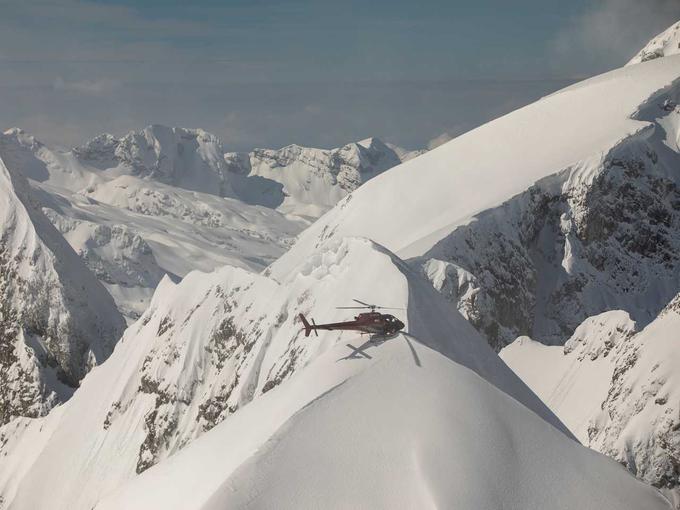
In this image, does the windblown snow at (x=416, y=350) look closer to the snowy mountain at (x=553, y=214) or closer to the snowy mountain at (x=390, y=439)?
the snowy mountain at (x=390, y=439)

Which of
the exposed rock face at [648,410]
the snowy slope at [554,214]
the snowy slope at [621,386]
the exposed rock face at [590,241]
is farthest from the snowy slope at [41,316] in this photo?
the exposed rock face at [648,410]

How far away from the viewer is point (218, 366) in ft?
302

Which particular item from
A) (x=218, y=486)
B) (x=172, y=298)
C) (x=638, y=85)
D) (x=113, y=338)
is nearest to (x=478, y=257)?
(x=172, y=298)

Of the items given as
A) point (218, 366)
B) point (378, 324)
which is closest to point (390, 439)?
point (378, 324)

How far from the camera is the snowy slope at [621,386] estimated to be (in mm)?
65562

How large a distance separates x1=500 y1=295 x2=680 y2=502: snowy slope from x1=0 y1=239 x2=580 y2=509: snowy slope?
11.9m

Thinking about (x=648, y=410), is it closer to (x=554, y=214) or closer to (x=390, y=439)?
(x=390, y=439)

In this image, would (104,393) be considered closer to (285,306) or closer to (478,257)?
(285,306)

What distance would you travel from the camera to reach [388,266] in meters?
68.4

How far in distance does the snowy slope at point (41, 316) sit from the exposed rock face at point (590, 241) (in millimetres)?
70441

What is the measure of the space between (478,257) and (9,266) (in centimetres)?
8652

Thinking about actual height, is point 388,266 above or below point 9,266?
below

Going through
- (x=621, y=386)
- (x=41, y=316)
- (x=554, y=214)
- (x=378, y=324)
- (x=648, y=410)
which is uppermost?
(x=41, y=316)

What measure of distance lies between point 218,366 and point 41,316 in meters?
68.1
